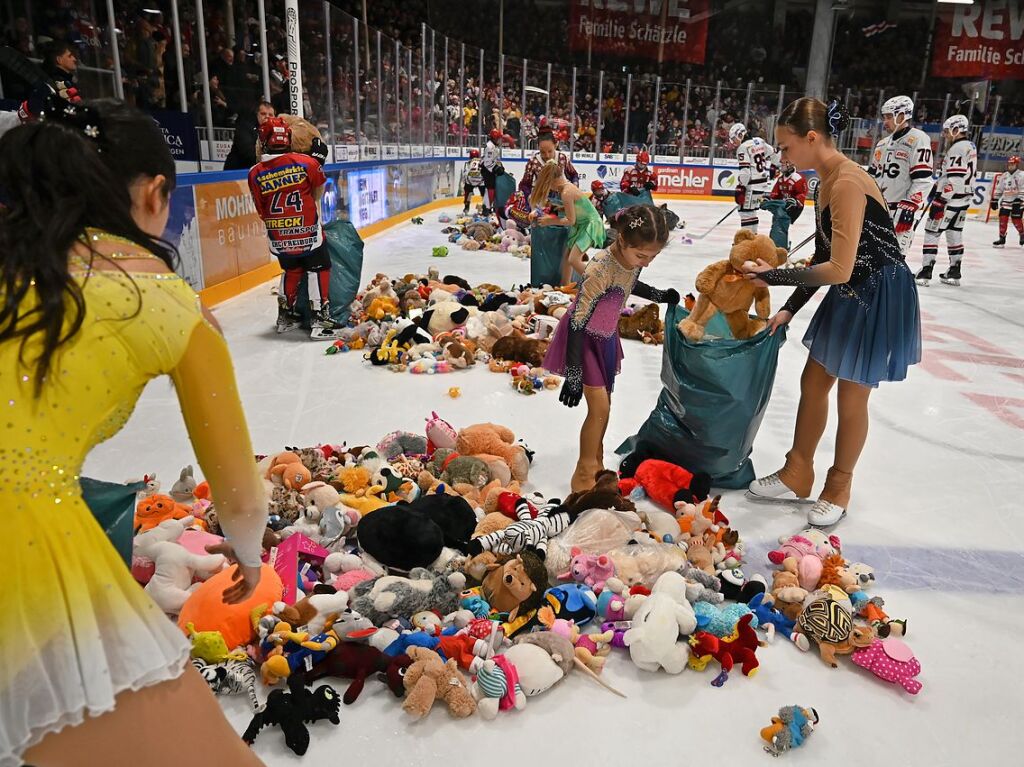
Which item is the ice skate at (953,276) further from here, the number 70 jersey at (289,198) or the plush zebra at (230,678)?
the plush zebra at (230,678)

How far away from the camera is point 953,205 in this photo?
879cm

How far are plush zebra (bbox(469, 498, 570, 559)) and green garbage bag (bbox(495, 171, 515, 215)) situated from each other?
367 inches

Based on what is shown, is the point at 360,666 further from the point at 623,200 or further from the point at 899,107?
the point at 623,200

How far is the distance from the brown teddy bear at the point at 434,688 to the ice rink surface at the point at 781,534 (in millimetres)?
40

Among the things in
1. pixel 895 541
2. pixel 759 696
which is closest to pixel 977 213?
pixel 895 541

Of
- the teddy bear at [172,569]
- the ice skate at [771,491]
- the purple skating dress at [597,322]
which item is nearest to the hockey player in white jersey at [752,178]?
the ice skate at [771,491]

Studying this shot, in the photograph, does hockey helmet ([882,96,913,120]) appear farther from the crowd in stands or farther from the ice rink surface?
the crowd in stands

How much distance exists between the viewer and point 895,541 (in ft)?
9.55

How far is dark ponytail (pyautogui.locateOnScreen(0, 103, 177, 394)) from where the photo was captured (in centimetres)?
91

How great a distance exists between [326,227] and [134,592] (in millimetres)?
5014

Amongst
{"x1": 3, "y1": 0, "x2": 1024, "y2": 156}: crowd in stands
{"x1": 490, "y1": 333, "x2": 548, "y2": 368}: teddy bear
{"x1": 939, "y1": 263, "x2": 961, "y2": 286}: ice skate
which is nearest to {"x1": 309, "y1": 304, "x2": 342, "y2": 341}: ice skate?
{"x1": 490, "y1": 333, "x2": 548, "y2": 368}: teddy bear

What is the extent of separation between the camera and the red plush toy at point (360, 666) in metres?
2.00

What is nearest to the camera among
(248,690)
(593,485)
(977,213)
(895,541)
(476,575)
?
(248,690)

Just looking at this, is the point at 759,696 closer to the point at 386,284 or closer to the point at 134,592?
the point at 134,592
